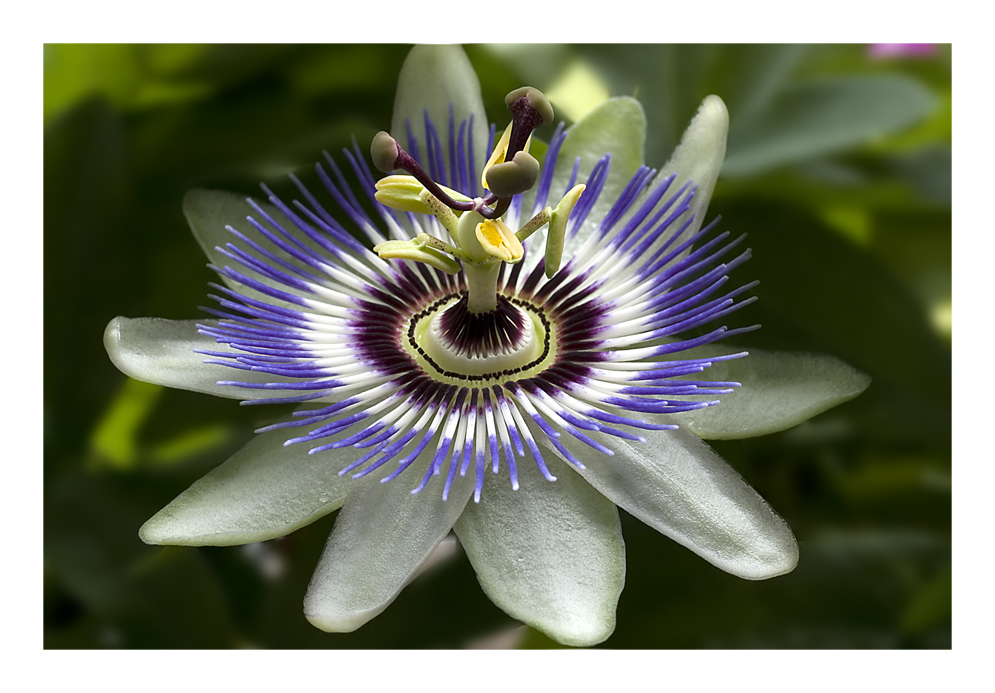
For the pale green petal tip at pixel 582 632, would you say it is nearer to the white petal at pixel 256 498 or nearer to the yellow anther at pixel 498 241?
the white petal at pixel 256 498

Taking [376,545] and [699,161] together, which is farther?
[699,161]

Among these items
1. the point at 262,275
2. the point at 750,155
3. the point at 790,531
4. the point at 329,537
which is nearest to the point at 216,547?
the point at 329,537

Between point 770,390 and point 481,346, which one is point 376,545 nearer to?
point 481,346

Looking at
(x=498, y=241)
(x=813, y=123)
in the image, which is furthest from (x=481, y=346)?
(x=813, y=123)

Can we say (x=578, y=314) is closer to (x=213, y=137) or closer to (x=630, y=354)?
(x=630, y=354)

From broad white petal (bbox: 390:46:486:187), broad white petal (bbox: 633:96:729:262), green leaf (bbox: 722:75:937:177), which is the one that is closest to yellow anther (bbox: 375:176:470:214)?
broad white petal (bbox: 390:46:486:187)

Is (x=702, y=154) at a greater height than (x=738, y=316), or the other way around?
(x=702, y=154)

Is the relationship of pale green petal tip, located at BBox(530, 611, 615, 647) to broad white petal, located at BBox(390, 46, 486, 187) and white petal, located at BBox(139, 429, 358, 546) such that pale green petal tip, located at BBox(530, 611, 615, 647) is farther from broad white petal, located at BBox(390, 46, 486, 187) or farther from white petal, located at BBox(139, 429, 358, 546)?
broad white petal, located at BBox(390, 46, 486, 187)
